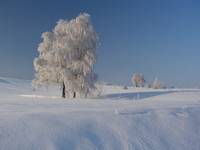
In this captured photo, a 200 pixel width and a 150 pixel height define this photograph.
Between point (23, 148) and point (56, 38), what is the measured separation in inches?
1133

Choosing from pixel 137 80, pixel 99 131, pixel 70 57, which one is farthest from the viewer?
pixel 137 80

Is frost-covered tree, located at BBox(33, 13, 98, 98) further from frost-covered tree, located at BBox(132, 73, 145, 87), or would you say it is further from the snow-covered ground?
frost-covered tree, located at BBox(132, 73, 145, 87)

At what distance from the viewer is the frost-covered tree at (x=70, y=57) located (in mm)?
34531

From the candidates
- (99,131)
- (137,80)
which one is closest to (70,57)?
(99,131)

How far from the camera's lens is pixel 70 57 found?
115 feet

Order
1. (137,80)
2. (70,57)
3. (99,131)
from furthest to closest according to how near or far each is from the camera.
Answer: (137,80), (70,57), (99,131)

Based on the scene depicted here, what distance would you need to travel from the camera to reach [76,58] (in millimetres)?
35312

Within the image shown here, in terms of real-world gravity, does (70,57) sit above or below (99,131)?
above

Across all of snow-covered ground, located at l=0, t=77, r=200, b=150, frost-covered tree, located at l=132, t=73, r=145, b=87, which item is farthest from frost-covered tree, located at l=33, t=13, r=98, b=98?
frost-covered tree, located at l=132, t=73, r=145, b=87

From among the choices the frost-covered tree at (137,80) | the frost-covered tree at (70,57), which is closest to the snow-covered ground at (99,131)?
the frost-covered tree at (70,57)

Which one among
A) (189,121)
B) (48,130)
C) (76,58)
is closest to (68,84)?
(76,58)

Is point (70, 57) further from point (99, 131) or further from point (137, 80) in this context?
point (137, 80)

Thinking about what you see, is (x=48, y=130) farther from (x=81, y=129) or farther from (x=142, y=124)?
(x=142, y=124)

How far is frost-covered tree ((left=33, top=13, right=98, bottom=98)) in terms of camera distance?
34531 mm
